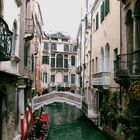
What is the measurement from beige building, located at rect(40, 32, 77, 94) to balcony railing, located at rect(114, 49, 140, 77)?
1392 inches

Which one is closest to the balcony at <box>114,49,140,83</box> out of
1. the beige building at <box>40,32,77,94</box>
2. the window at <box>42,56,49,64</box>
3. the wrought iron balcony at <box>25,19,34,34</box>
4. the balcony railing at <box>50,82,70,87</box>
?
the wrought iron balcony at <box>25,19,34,34</box>

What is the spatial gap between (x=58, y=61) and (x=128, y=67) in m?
38.2

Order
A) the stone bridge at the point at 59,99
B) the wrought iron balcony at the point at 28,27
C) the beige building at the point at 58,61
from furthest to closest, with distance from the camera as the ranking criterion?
the beige building at the point at 58,61 < the stone bridge at the point at 59,99 < the wrought iron balcony at the point at 28,27

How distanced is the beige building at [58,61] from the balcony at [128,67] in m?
35.4

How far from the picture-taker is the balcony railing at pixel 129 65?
35.5 ft

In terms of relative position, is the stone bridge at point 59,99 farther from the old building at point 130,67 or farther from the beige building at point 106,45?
the old building at point 130,67

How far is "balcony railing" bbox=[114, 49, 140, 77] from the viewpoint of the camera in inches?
427

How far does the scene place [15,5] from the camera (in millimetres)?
11906

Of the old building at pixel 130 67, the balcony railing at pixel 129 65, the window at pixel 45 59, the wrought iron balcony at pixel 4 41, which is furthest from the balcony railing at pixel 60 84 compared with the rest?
the wrought iron balcony at pixel 4 41

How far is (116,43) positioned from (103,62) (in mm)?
4090

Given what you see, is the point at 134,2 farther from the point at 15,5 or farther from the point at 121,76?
the point at 15,5

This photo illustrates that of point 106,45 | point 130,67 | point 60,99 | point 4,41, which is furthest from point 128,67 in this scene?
point 60,99

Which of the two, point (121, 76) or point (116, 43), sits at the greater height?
point (116, 43)

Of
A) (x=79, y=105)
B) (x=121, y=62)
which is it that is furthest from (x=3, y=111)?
(x=79, y=105)
